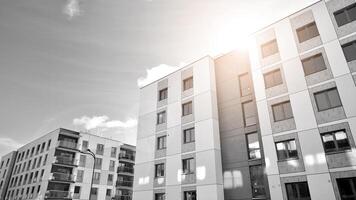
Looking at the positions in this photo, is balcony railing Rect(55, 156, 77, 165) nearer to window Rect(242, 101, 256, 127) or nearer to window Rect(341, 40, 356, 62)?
window Rect(242, 101, 256, 127)

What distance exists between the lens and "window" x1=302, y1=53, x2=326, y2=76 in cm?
1762

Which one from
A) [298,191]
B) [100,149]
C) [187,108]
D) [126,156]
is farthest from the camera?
[126,156]

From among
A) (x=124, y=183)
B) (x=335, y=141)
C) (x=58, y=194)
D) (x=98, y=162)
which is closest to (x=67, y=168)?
(x=58, y=194)

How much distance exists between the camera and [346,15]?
1755cm

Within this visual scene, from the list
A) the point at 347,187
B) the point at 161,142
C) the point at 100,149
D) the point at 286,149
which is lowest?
the point at 347,187

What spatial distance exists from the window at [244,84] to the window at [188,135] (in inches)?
231

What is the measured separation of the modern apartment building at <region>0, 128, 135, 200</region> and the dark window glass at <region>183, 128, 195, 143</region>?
3050 centimetres

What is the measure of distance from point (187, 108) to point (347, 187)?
48.2ft

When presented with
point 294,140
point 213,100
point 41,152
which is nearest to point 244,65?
point 213,100

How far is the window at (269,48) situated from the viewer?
67.6ft

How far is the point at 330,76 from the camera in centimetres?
Answer: 1678

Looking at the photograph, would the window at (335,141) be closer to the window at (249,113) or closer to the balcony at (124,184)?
the window at (249,113)

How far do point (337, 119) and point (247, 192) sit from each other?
8240 mm

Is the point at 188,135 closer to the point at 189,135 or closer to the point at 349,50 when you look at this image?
the point at 189,135
